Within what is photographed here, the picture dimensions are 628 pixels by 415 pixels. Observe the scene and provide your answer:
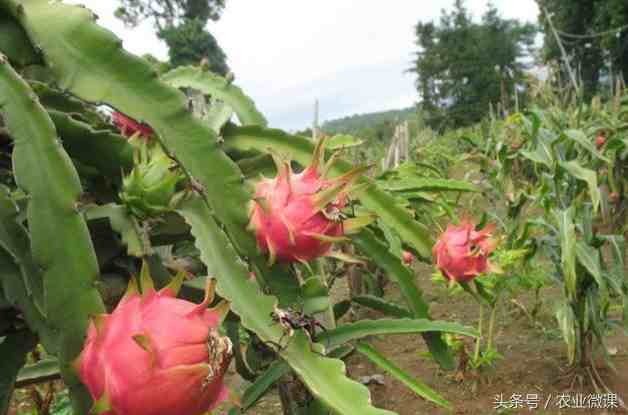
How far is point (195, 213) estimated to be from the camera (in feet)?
2.14

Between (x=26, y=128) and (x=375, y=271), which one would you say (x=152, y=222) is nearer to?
(x=26, y=128)

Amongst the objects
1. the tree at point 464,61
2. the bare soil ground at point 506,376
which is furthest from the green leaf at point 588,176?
the tree at point 464,61

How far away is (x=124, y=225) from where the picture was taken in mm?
598

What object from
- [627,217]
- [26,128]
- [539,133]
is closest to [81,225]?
[26,128]

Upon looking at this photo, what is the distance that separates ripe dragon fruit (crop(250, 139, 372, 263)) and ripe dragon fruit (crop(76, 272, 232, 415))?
15cm

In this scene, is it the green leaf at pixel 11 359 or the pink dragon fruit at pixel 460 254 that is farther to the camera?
the pink dragon fruit at pixel 460 254

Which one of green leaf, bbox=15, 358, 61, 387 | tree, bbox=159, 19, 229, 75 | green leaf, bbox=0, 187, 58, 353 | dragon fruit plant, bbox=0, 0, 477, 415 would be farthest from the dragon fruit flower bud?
tree, bbox=159, 19, 229, 75

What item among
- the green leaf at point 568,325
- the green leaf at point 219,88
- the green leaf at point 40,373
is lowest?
the green leaf at point 568,325

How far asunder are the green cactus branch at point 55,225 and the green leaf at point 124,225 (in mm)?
85

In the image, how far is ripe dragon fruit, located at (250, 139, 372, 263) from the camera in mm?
574

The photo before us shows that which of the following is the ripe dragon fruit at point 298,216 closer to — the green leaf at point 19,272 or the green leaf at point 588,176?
the green leaf at point 19,272

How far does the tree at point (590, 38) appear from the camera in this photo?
671 inches

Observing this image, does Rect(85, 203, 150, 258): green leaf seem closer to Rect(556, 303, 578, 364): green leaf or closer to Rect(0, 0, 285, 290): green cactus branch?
Rect(0, 0, 285, 290): green cactus branch

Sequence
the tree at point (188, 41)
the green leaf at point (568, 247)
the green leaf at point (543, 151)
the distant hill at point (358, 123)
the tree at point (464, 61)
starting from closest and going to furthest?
the green leaf at point (568, 247)
the green leaf at point (543, 151)
the distant hill at point (358, 123)
the tree at point (188, 41)
the tree at point (464, 61)
